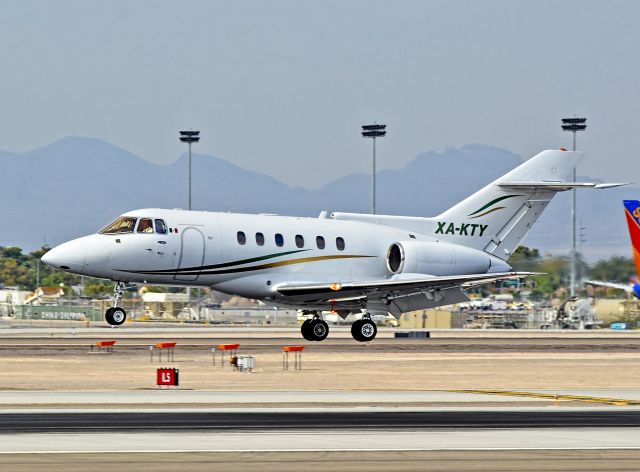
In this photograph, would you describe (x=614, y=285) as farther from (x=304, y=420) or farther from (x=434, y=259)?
(x=304, y=420)

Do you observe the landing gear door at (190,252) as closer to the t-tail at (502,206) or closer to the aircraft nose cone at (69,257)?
the aircraft nose cone at (69,257)

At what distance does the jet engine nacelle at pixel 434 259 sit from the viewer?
5412 centimetres

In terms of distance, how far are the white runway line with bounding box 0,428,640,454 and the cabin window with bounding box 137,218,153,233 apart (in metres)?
26.5

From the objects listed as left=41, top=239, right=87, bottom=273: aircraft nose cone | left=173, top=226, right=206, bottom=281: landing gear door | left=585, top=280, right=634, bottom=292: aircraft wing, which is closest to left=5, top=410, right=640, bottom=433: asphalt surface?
left=41, top=239, right=87, bottom=273: aircraft nose cone

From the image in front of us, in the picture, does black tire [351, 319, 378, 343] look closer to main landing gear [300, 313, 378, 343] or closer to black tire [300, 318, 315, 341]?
main landing gear [300, 313, 378, 343]

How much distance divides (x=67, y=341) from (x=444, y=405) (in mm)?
28894

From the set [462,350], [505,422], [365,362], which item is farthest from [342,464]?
[462,350]

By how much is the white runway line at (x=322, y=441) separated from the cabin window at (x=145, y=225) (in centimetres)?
2648

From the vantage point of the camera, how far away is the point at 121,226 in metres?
49.2

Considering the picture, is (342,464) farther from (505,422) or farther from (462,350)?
(462,350)

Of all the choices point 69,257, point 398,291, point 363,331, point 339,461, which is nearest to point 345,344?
point 363,331

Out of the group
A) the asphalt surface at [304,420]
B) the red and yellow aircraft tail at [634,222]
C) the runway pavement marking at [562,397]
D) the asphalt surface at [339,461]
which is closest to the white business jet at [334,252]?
the red and yellow aircraft tail at [634,222]

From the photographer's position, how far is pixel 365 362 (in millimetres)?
44031

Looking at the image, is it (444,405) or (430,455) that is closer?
(430,455)
